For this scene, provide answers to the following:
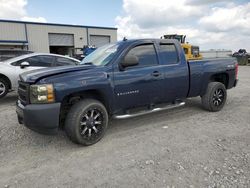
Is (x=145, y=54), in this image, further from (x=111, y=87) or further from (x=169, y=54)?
(x=111, y=87)

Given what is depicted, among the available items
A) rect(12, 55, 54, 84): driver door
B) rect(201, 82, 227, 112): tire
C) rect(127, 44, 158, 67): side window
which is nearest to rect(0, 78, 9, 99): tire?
rect(12, 55, 54, 84): driver door

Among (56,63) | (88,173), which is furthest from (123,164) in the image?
(56,63)

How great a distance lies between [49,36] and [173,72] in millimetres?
29508

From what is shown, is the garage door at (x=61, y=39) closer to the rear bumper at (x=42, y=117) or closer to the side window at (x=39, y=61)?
the side window at (x=39, y=61)

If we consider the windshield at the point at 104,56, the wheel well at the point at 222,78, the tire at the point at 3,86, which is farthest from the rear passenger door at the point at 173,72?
the tire at the point at 3,86

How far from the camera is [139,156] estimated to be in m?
3.57

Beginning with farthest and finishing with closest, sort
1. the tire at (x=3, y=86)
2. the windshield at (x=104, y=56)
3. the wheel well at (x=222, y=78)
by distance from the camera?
1. the tire at (x=3, y=86)
2. the wheel well at (x=222, y=78)
3. the windshield at (x=104, y=56)

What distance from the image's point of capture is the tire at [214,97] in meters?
5.79

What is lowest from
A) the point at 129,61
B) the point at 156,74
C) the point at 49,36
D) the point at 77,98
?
the point at 77,98

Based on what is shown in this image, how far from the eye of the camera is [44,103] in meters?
3.57

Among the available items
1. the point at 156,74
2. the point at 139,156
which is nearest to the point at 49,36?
the point at 156,74

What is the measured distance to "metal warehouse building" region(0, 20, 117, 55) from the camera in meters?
27.9

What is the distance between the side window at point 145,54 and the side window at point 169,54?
0.84 feet

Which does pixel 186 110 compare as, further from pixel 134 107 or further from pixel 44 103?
pixel 44 103
